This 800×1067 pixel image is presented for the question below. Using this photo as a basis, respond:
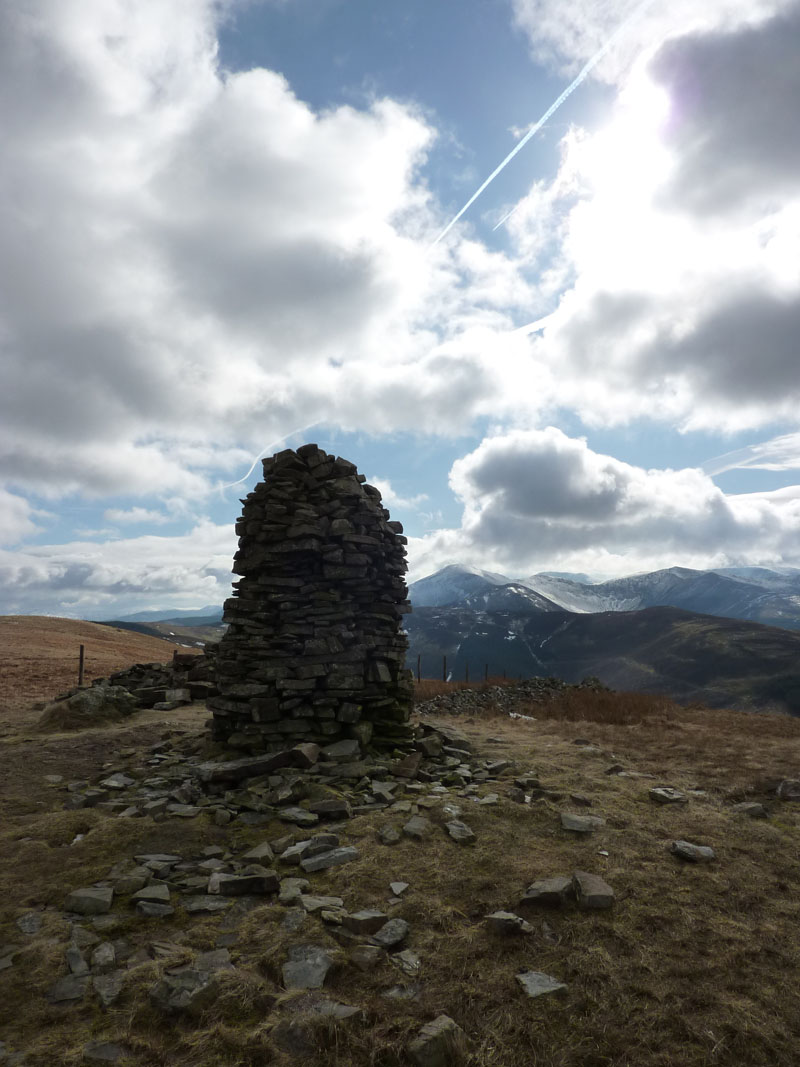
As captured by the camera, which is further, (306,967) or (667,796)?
(667,796)

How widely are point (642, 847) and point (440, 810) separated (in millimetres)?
3014

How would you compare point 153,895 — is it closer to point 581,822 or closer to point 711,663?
point 581,822

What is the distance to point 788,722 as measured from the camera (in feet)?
64.1

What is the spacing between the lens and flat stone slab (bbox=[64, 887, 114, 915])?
6137 mm

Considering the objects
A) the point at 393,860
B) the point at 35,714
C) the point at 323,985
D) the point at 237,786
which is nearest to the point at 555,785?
the point at 393,860

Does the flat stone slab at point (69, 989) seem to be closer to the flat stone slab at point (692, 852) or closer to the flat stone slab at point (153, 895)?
the flat stone slab at point (153, 895)

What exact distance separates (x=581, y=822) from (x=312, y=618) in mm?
6926

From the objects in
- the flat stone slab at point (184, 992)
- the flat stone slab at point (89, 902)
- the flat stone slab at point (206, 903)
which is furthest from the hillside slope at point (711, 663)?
the flat stone slab at point (184, 992)

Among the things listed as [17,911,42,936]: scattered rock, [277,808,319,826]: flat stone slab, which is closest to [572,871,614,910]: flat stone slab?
[277,808,319,826]: flat stone slab

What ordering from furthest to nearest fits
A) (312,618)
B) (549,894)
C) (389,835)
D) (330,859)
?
(312,618) → (389,835) → (330,859) → (549,894)

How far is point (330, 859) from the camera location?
282 inches

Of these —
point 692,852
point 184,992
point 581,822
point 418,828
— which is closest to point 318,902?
point 184,992

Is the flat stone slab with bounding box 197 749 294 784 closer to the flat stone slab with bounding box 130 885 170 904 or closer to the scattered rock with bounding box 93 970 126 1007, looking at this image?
the flat stone slab with bounding box 130 885 170 904

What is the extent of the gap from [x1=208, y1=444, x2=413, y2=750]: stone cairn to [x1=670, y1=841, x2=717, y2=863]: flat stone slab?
6.53 metres
